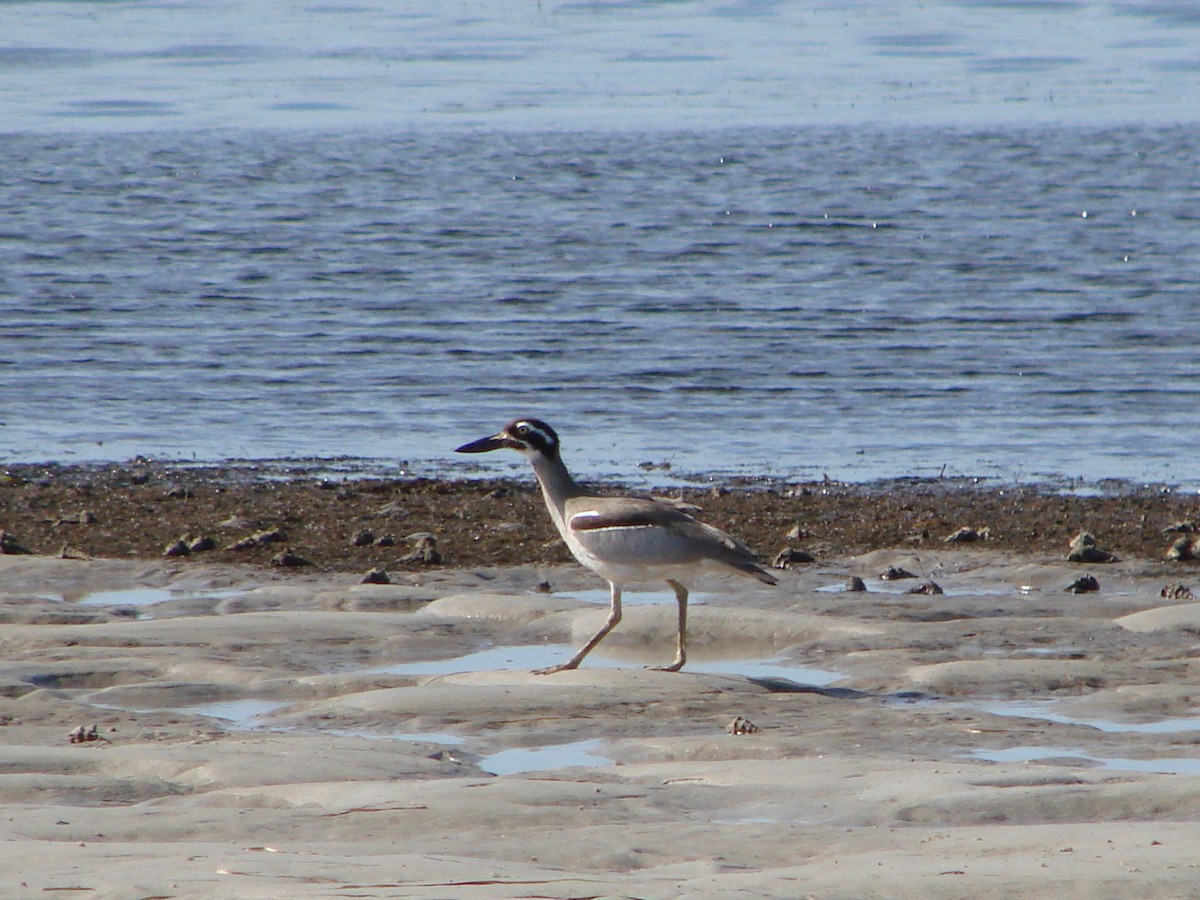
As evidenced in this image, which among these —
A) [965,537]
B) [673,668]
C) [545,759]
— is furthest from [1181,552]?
[545,759]

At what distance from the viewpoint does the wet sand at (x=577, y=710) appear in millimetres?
5973

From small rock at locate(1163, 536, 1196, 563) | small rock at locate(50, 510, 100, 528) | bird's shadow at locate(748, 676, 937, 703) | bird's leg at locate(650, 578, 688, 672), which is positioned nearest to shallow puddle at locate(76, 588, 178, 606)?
small rock at locate(50, 510, 100, 528)

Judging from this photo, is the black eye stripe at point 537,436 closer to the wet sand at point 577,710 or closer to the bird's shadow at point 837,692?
the wet sand at point 577,710

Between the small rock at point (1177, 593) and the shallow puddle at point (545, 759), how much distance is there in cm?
420

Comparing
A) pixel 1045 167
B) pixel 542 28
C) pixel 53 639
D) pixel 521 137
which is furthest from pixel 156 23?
pixel 53 639

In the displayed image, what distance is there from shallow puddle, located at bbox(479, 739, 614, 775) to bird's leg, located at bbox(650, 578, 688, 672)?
134 cm

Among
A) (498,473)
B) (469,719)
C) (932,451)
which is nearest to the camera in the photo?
(469,719)

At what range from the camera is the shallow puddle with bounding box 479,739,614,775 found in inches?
301

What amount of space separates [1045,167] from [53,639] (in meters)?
30.5

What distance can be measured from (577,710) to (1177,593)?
13.2 feet

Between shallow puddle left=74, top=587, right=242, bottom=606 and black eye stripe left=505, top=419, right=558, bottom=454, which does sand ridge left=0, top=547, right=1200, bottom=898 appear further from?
black eye stripe left=505, top=419, right=558, bottom=454

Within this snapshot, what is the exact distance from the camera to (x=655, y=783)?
7.12m

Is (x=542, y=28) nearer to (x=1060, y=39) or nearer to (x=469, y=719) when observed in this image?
(x=1060, y=39)

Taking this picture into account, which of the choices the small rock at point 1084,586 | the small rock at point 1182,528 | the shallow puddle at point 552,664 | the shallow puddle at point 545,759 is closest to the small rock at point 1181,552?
the small rock at point 1182,528
